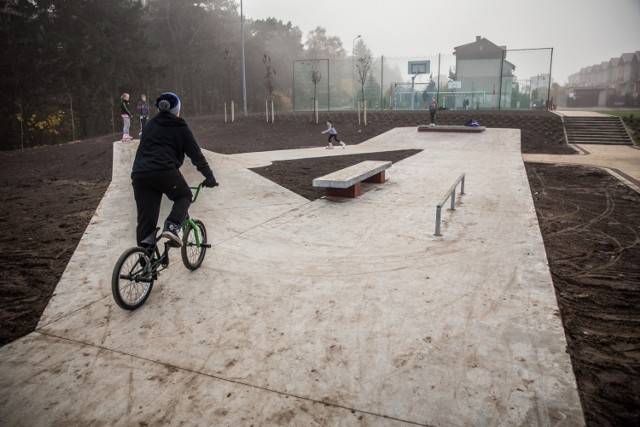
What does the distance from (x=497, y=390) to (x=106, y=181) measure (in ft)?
35.5

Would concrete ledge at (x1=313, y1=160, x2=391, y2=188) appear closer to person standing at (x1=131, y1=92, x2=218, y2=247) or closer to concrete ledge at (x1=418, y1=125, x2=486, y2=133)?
person standing at (x1=131, y1=92, x2=218, y2=247)

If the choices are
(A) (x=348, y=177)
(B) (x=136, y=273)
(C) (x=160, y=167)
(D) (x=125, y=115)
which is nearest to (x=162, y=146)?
(C) (x=160, y=167)

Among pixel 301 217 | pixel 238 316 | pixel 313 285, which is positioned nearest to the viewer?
pixel 238 316

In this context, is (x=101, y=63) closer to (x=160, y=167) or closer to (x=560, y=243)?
(x=160, y=167)

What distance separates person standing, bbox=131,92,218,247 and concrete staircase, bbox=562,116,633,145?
69.1 ft

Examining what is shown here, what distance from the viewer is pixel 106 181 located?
36.6 ft

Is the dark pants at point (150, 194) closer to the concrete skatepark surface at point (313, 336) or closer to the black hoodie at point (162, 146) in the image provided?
the black hoodie at point (162, 146)

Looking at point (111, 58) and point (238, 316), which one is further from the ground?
point (111, 58)

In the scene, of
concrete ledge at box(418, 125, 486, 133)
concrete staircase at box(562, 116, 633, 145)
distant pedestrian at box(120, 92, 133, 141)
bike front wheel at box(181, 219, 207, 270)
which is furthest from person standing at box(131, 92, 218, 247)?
concrete staircase at box(562, 116, 633, 145)

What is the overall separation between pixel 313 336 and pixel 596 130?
23.9 m

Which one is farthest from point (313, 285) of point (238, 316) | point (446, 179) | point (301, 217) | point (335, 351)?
point (446, 179)

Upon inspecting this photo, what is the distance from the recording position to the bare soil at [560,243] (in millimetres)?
3318

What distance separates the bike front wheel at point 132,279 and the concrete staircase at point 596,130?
849 inches

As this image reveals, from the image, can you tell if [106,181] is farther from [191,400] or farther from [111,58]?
[111,58]
